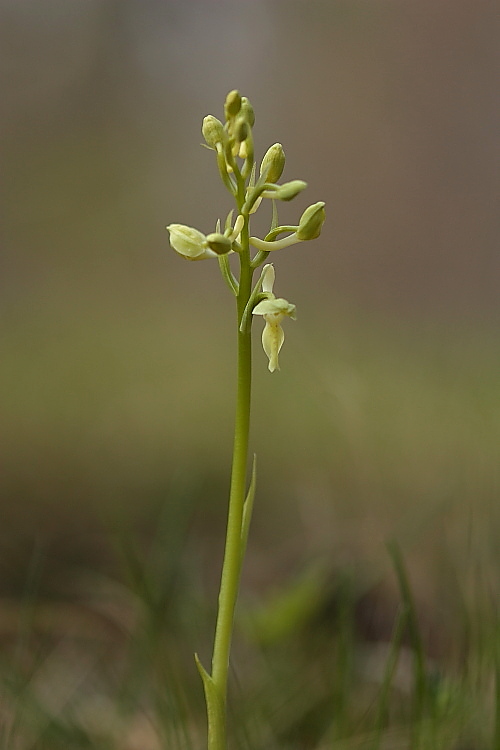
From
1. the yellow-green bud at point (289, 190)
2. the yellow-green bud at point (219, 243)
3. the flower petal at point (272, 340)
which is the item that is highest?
the yellow-green bud at point (289, 190)

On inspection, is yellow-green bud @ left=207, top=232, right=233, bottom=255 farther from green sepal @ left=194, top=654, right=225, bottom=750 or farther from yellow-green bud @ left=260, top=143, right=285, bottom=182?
green sepal @ left=194, top=654, right=225, bottom=750

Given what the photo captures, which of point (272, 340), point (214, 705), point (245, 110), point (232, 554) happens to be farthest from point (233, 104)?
point (214, 705)

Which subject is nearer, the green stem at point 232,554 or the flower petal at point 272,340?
the green stem at point 232,554

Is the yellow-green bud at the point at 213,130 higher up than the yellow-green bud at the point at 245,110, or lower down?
lower down

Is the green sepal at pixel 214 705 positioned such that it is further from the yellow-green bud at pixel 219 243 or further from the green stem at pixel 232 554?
the yellow-green bud at pixel 219 243

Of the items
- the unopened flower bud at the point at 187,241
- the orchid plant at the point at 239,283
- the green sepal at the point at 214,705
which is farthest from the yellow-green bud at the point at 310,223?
the green sepal at the point at 214,705

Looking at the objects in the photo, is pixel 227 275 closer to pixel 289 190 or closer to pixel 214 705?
pixel 289 190

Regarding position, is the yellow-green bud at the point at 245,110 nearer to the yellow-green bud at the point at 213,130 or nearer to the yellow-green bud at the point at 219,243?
the yellow-green bud at the point at 213,130
